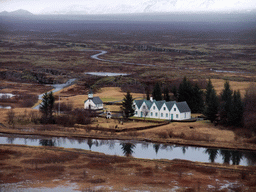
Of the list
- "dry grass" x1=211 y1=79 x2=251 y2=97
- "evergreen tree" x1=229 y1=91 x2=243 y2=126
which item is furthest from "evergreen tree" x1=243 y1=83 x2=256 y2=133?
"dry grass" x1=211 y1=79 x2=251 y2=97

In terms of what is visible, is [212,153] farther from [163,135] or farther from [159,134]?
[159,134]

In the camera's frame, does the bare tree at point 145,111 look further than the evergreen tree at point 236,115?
Yes

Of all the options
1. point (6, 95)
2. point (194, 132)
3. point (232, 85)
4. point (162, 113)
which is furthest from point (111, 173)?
point (232, 85)

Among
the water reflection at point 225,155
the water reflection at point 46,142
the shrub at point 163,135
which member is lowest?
the water reflection at point 46,142

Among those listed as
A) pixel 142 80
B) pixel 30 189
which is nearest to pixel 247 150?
pixel 30 189

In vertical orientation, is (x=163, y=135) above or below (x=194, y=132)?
below

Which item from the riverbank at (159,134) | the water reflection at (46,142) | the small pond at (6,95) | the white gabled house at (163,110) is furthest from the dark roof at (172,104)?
the small pond at (6,95)

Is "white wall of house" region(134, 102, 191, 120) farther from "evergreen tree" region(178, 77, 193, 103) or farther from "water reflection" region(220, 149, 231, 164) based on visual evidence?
"water reflection" region(220, 149, 231, 164)

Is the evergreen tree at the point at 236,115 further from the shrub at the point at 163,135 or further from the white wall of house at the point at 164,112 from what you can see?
the white wall of house at the point at 164,112
